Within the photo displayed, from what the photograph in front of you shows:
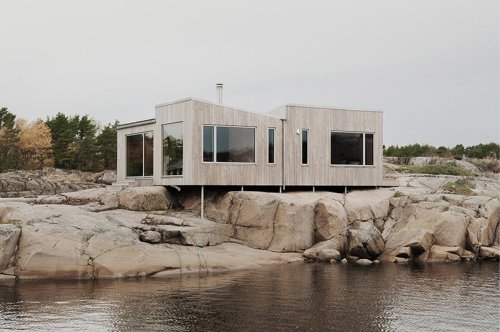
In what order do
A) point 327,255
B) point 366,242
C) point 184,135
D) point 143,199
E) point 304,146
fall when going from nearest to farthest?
1. point 327,255
2. point 366,242
3. point 143,199
4. point 184,135
5. point 304,146

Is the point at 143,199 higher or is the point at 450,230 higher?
the point at 143,199

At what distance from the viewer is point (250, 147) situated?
97.9 ft

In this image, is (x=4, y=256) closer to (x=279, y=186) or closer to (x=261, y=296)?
(x=261, y=296)

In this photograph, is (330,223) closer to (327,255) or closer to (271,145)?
(327,255)

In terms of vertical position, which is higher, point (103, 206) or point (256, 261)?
point (103, 206)

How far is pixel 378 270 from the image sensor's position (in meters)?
23.6

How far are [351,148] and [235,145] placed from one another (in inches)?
291

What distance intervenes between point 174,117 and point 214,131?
2374mm

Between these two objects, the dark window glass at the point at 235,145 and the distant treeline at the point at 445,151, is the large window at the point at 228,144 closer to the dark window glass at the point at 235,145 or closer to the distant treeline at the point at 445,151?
the dark window glass at the point at 235,145

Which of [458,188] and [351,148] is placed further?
[458,188]

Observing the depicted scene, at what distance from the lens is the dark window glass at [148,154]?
31134 mm

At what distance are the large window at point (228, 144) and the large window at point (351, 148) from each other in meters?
5.17

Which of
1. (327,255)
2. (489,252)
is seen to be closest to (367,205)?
(327,255)

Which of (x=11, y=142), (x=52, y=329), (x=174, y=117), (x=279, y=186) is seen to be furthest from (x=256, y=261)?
(x=11, y=142)
